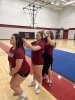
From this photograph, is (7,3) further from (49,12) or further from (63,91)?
(63,91)

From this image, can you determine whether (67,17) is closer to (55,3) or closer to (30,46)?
(55,3)

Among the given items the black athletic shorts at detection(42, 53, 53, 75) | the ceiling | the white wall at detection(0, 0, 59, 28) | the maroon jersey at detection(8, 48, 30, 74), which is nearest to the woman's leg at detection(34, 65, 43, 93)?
the black athletic shorts at detection(42, 53, 53, 75)

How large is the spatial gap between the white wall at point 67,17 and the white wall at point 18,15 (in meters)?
2.48

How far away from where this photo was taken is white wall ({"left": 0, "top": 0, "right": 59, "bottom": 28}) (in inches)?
757

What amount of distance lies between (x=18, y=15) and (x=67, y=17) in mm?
9046

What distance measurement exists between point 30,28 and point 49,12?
484 centimetres

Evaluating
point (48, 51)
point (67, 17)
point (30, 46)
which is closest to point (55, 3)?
point (67, 17)

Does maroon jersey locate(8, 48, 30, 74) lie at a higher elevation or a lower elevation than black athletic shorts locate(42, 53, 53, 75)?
higher

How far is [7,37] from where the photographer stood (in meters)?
20.2

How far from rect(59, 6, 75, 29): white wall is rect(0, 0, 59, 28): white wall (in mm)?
2480

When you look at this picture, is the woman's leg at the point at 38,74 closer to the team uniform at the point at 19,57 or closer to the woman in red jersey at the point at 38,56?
the woman in red jersey at the point at 38,56

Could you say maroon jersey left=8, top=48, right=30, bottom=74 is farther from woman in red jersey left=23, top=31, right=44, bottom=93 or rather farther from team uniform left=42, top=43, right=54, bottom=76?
team uniform left=42, top=43, right=54, bottom=76

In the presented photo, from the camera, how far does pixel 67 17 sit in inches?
948

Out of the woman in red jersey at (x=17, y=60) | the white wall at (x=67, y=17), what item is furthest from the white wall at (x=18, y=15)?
the woman in red jersey at (x=17, y=60)
